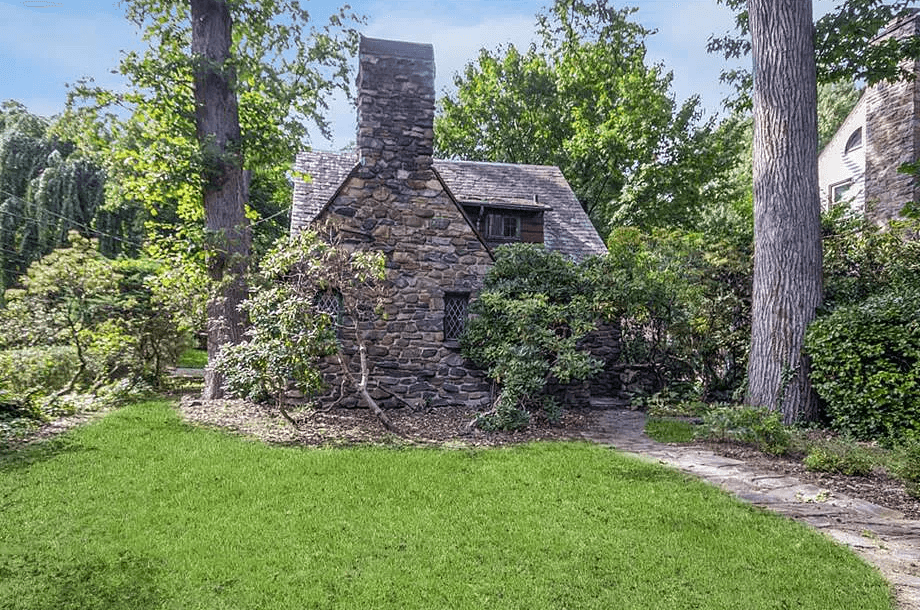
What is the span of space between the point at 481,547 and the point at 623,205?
1600 cm

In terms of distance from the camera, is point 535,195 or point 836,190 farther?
point 836,190

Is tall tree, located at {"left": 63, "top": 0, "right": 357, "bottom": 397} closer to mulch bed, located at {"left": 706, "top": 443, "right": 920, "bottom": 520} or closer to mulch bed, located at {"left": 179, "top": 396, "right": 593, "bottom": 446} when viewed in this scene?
mulch bed, located at {"left": 179, "top": 396, "right": 593, "bottom": 446}

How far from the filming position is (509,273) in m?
9.06

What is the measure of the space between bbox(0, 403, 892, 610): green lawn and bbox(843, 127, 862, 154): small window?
19.3m

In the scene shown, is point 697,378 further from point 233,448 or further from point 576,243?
point 233,448

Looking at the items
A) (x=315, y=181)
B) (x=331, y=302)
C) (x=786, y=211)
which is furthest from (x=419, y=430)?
(x=315, y=181)

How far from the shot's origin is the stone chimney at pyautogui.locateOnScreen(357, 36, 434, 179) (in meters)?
8.62

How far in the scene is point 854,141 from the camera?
18891mm

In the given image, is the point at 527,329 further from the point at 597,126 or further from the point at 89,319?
the point at 597,126

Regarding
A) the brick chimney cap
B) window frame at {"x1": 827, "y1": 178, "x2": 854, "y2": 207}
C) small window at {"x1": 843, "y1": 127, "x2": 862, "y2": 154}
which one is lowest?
the brick chimney cap

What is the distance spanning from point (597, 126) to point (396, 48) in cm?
1280

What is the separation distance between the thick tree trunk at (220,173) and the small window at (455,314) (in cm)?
360

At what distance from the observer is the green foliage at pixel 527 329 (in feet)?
25.1

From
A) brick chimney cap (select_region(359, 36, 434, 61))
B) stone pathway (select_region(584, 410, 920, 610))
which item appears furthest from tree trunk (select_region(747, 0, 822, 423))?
brick chimney cap (select_region(359, 36, 434, 61))
